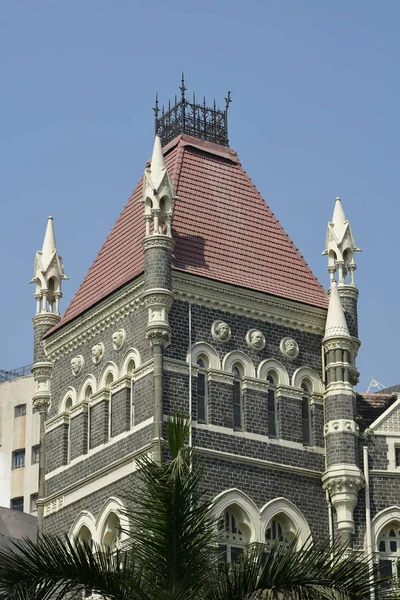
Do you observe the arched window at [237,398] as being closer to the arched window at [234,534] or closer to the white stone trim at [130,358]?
the arched window at [234,534]

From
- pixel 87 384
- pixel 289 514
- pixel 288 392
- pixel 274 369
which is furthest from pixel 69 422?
pixel 289 514

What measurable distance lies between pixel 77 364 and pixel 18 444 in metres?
33.9

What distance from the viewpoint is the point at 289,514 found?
3803 centimetres

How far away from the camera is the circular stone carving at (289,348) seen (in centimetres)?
4012

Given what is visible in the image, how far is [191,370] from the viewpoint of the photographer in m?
37.9

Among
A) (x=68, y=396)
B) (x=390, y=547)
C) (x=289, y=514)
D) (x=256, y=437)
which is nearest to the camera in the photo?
(x=289, y=514)

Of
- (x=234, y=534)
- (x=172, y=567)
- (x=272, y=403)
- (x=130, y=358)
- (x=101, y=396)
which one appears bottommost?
(x=172, y=567)

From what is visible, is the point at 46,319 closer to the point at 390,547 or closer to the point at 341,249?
the point at 341,249

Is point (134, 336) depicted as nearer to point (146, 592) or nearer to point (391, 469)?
point (391, 469)

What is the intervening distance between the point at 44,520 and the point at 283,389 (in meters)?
7.52

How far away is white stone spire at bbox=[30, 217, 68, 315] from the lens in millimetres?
43750

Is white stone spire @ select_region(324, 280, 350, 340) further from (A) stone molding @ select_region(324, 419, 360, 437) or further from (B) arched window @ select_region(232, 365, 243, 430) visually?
(B) arched window @ select_region(232, 365, 243, 430)

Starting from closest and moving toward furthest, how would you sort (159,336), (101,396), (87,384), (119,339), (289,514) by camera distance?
(159,336)
(289,514)
(119,339)
(101,396)
(87,384)

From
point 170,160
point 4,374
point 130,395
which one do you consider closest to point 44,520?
point 130,395
